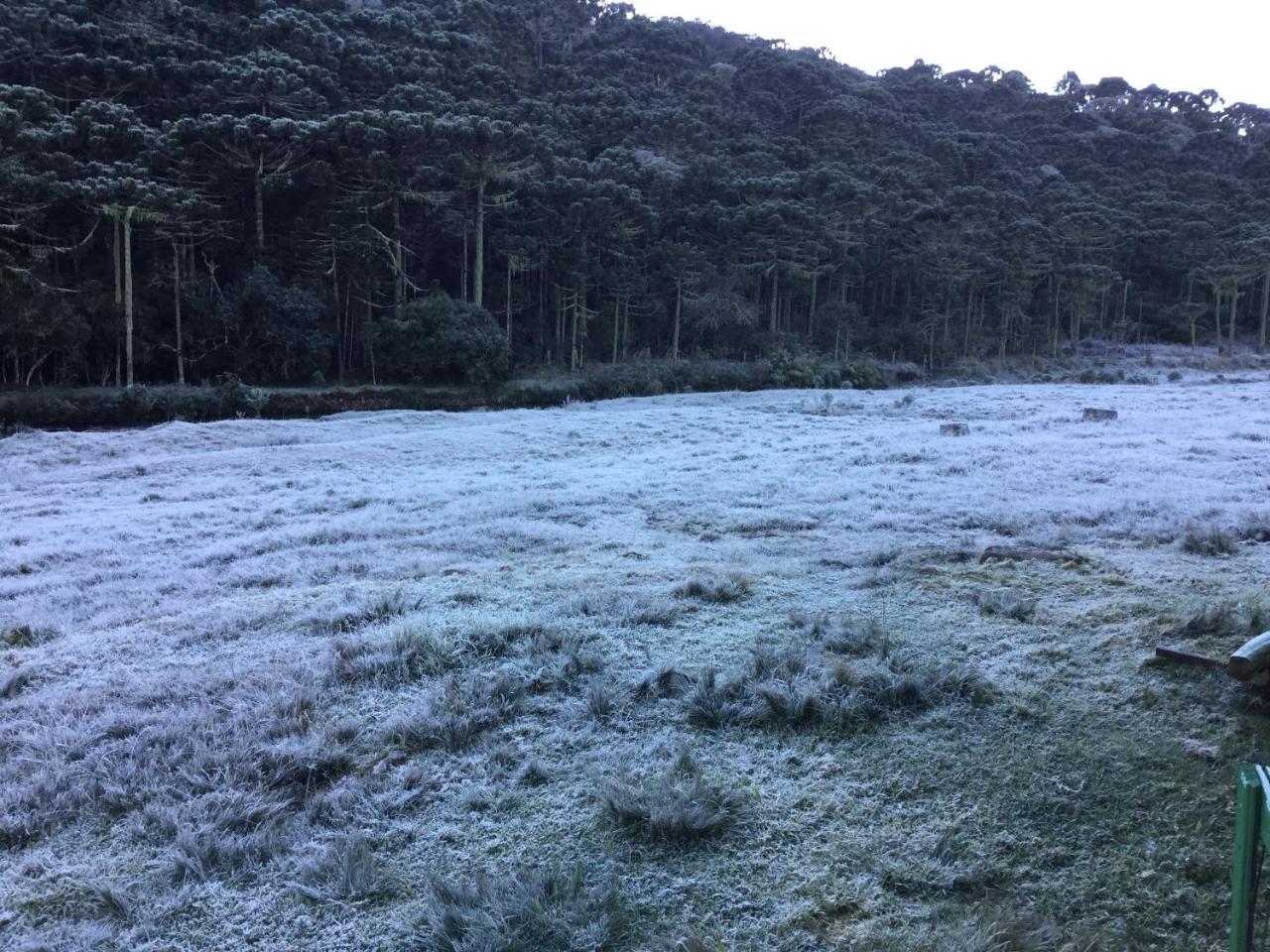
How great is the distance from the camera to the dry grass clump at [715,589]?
20.7 ft

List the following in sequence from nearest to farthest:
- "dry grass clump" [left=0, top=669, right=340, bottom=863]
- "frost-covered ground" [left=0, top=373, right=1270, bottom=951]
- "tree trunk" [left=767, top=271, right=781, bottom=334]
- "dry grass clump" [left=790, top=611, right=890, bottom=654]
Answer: "frost-covered ground" [left=0, top=373, right=1270, bottom=951], "dry grass clump" [left=0, top=669, right=340, bottom=863], "dry grass clump" [left=790, top=611, right=890, bottom=654], "tree trunk" [left=767, top=271, right=781, bottom=334]

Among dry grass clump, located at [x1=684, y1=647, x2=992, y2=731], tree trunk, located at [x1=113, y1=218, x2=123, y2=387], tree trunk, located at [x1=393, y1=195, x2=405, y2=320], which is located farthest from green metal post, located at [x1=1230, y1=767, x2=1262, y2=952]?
tree trunk, located at [x1=393, y1=195, x2=405, y2=320]

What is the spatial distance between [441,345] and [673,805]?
25.1m

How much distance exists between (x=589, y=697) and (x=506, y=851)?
1336 millimetres

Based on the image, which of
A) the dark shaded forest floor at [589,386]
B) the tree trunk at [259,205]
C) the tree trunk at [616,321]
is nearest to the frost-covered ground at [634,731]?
the dark shaded forest floor at [589,386]

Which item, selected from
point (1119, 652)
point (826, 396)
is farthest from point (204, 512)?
point (826, 396)

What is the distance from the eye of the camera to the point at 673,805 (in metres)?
3.37

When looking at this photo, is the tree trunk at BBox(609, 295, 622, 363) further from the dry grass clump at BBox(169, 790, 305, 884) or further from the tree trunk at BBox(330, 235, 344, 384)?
the dry grass clump at BBox(169, 790, 305, 884)

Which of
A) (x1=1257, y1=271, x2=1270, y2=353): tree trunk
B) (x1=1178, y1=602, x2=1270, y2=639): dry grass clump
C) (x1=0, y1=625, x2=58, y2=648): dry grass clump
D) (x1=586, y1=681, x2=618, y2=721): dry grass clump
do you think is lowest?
(x1=0, y1=625, x2=58, y2=648): dry grass clump

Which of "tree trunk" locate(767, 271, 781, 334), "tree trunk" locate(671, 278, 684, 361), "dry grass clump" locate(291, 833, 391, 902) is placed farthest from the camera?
"tree trunk" locate(767, 271, 781, 334)

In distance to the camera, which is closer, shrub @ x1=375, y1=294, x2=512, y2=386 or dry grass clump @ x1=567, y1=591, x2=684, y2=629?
dry grass clump @ x1=567, y1=591, x2=684, y2=629

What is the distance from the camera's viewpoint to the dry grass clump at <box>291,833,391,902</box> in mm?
3043

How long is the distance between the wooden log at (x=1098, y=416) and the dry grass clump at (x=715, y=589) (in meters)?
14.9

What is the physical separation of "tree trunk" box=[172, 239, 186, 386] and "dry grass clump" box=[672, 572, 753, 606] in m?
23.4
